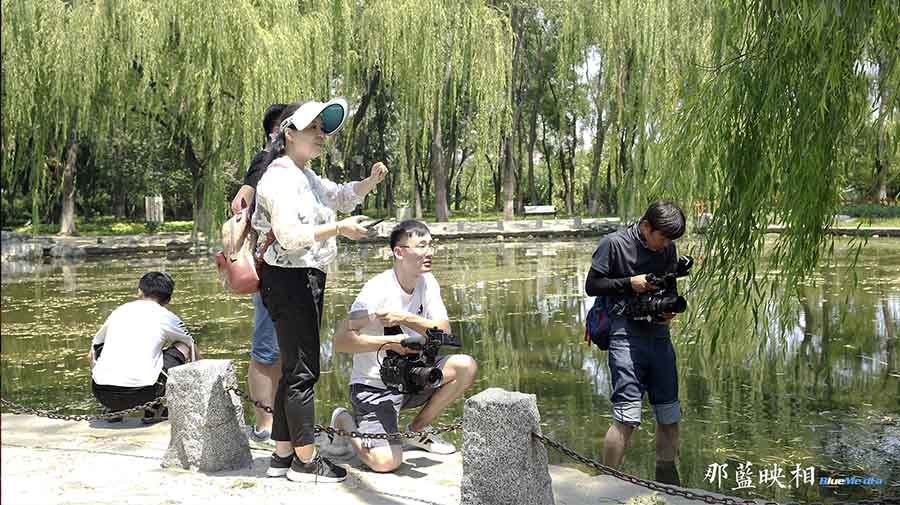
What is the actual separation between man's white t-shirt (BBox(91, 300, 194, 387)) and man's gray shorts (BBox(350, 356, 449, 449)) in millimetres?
1718

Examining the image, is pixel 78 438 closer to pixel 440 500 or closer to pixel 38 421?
pixel 38 421

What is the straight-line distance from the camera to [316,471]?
4.52 meters

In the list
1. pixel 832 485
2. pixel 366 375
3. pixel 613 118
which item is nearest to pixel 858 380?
pixel 832 485

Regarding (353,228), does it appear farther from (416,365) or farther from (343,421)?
(343,421)

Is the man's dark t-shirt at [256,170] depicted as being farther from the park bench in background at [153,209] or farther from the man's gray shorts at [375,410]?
the park bench in background at [153,209]

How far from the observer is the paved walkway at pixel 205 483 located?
4234mm

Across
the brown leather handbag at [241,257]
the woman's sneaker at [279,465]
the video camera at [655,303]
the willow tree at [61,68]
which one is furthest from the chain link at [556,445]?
the willow tree at [61,68]

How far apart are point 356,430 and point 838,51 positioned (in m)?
3.10

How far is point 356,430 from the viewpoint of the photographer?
4789mm

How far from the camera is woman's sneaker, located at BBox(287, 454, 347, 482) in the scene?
4477 millimetres

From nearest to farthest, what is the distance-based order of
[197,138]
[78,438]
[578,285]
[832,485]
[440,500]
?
[440,500]
[832,485]
[78,438]
[578,285]
[197,138]

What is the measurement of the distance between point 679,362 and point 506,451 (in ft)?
14.6

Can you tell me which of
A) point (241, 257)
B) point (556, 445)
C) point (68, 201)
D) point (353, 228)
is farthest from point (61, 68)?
point (556, 445)

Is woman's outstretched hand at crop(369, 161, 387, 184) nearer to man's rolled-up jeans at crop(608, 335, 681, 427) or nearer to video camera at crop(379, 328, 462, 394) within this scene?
video camera at crop(379, 328, 462, 394)
